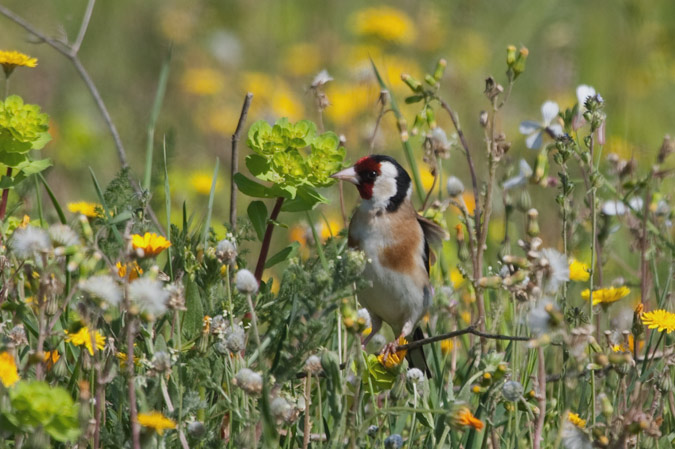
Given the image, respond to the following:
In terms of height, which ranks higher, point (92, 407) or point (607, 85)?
point (607, 85)

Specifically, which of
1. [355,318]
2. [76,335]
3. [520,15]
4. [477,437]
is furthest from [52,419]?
[520,15]

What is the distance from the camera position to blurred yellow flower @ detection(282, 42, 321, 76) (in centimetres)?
780

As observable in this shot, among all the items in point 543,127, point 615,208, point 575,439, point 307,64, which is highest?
point 307,64

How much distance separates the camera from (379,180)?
3.46 meters

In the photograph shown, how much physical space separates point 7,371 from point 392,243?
1.66m

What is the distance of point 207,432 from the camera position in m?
2.17

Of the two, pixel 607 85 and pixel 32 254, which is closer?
pixel 32 254

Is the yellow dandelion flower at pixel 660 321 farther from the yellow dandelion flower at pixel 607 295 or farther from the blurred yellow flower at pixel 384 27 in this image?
the blurred yellow flower at pixel 384 27

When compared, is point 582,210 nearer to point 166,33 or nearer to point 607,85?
point 607,85

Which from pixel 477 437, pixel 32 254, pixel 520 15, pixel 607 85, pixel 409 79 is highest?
pixel 520 15

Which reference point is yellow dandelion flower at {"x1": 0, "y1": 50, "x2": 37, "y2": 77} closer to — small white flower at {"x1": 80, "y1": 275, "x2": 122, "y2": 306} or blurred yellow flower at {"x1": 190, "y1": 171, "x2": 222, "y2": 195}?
small white flower at {"x1": 80, "y1": 275, "x2": 122, "y2": 306}

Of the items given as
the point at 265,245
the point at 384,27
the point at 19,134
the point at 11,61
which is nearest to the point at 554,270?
the point at 265,245

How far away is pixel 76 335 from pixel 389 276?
138 centimetres

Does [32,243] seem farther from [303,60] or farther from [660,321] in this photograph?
[303,60]
